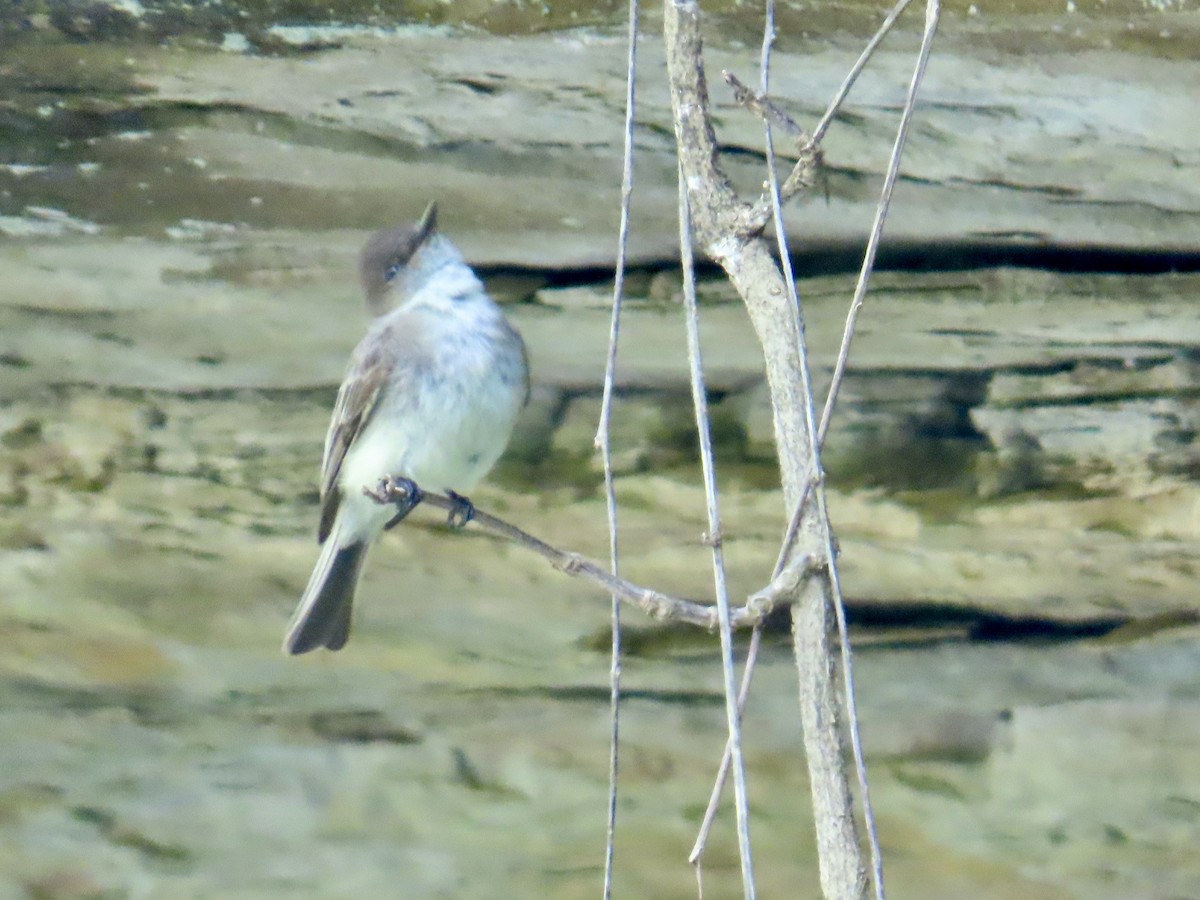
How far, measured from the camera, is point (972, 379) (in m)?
3.80

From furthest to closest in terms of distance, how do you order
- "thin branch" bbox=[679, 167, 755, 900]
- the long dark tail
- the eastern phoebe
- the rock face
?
the rock face < the long dark tail < the eastern phoebe < "thin branch" bbox=[679, 167, 755, 900]

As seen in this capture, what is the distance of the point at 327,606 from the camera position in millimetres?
3361

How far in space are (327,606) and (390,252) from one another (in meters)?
0.84

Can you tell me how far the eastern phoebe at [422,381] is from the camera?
2.88 m

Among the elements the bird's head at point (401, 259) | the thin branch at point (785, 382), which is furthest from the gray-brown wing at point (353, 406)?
the thin branch at point (785, 382)

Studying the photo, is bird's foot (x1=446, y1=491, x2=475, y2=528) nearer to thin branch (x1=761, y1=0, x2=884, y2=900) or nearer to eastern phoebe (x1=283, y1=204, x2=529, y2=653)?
eastern phoebe (x1=283, y1=204, x2=529, y2=653)

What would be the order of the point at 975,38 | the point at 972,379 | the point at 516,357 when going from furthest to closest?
1. the point at 972,379
2. the point at 975,38
3. the point at 516,357

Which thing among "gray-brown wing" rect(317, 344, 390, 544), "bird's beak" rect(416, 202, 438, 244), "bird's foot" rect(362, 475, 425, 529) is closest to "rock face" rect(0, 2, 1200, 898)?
"bird's beak" rect(416, 202, 438, 244)

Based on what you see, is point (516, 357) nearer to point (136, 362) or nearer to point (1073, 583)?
point (136, 362)

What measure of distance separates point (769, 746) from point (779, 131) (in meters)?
1.63

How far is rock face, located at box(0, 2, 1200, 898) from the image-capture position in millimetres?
3477

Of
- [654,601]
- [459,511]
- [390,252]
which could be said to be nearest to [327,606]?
[390,252]

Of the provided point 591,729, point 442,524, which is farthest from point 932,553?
point 442,524

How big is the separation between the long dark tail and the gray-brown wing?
323mm
